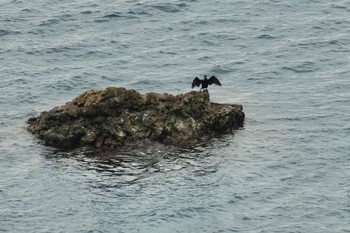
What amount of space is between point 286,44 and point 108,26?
16.5 meters

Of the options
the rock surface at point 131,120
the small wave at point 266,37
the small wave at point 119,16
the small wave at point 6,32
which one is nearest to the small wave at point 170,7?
the small wave at point 119,16

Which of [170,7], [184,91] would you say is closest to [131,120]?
[184,91]

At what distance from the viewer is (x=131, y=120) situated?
59.9 m

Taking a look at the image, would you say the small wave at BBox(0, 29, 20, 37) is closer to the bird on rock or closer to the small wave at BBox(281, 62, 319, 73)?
the small wave at BBox(281, 62, 319, 73)

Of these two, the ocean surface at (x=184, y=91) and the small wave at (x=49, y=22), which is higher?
the small wave at (x=49, y=22)

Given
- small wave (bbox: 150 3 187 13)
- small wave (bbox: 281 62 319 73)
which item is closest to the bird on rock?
small wave (bbox: 281 62 319 73)

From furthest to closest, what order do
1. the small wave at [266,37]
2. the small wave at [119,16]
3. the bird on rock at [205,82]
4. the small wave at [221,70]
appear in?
the small wave at [119,16] < the small wave at [266,37] < the small wave at [221,70] < the bird on rock at [205,82]

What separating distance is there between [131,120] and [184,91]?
12.3 m

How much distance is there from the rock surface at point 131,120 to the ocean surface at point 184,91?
1.01m

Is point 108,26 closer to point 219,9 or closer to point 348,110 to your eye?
point 219,9

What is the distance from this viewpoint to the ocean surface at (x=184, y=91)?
50844 millimetres

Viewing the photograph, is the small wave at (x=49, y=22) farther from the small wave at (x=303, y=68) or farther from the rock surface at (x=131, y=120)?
the rock surface at (x=131, y=120)

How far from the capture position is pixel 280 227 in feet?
161

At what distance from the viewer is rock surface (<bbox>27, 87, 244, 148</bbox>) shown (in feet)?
194
